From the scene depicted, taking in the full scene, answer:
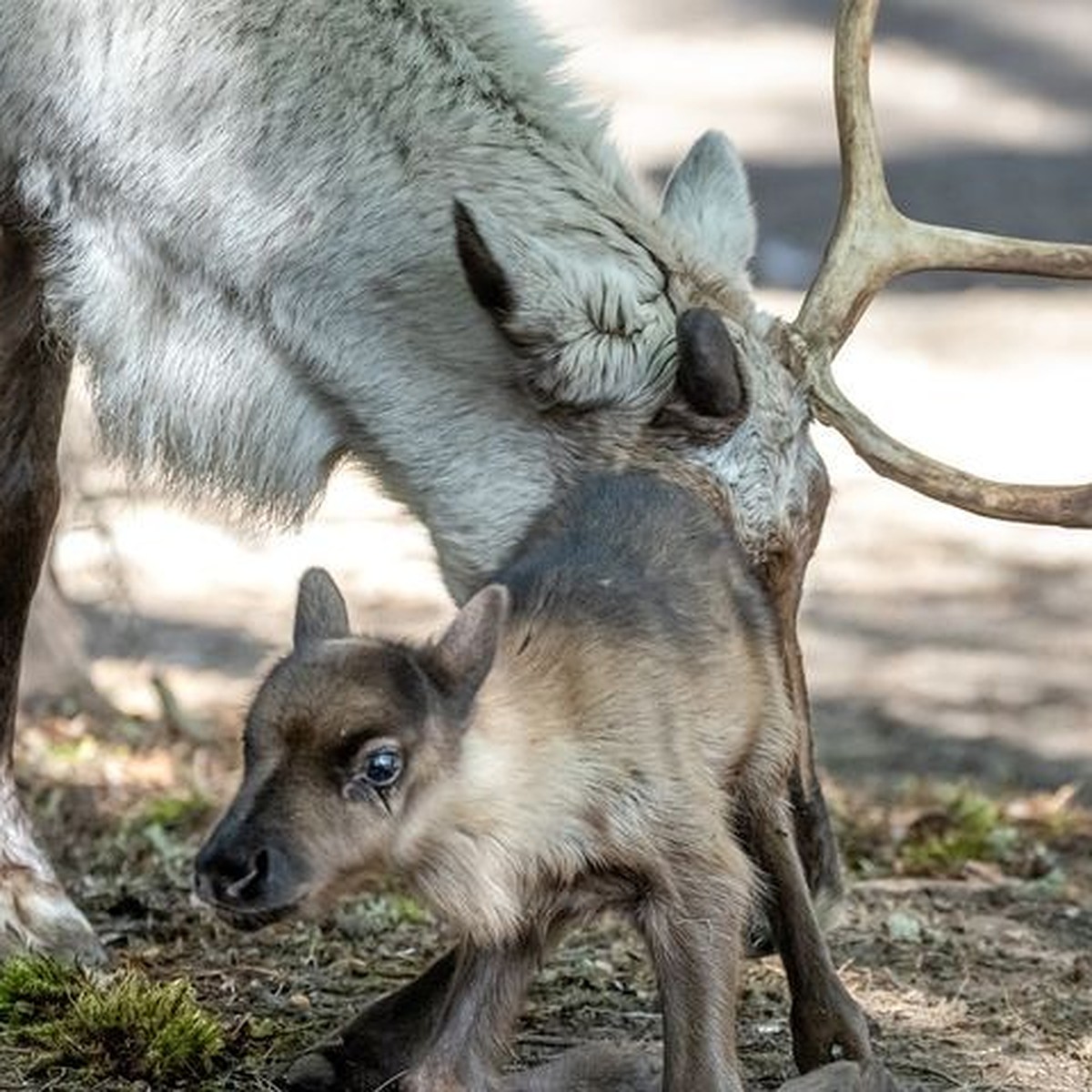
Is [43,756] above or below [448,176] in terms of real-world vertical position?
below

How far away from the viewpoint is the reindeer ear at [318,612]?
5027mm

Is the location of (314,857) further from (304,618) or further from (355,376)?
(355,376)

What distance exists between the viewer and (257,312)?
20.4ft

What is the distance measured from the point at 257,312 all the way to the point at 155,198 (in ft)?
0.96

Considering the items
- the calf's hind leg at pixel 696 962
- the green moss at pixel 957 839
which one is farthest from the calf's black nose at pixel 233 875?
the green moss at pixel 957 839

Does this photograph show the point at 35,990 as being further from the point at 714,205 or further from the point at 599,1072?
the point at 714,205

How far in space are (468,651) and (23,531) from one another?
7.88ft

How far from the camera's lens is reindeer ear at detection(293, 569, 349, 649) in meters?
5.03

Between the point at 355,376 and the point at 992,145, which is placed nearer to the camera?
the point at 355,376

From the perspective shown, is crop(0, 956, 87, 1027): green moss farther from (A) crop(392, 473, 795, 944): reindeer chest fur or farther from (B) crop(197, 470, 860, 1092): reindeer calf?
(A) crop(392, 473, 795, 944): reindeer chest fur

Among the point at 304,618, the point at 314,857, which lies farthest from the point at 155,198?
the point at 314,857

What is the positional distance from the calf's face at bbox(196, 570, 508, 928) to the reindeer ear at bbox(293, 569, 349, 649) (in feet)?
0.34

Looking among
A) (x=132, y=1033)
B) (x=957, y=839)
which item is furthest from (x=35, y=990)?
(x=957, y=839)

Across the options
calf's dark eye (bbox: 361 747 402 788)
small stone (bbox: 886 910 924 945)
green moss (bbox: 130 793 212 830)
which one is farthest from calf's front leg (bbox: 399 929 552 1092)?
green moss (bbox: 130 793 212 830)
